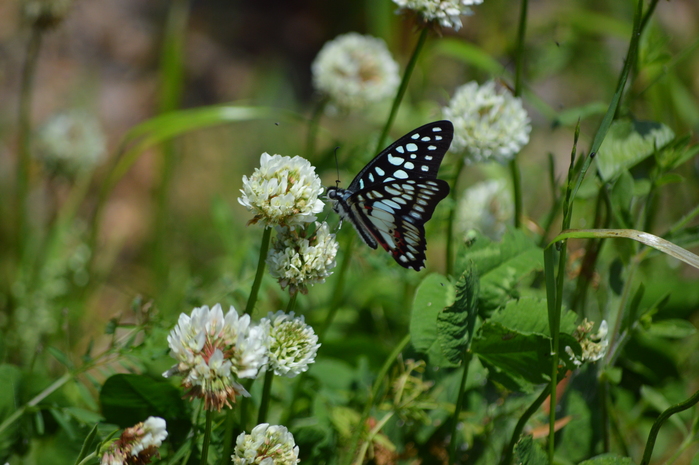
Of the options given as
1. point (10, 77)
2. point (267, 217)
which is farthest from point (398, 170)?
point (10, 77)

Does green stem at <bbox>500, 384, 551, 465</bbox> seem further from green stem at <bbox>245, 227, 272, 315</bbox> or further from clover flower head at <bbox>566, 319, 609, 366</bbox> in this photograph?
green stem at <bbox>245, 227, 272, 315</bbox>

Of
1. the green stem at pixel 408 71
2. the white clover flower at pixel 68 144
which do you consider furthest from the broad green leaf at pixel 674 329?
the white clover flower at pixel 68 144

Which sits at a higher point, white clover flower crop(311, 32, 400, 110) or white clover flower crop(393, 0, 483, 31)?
white clover flower crop(393, 0, 483, 31)

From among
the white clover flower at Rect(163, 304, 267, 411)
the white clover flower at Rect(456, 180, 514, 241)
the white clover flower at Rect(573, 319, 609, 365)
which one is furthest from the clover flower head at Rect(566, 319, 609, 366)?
the white clover flower at Rect(456, 180, 514, 241)

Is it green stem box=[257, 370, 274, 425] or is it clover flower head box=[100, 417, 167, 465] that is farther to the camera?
green stem box=[257, 370, 274, 425]

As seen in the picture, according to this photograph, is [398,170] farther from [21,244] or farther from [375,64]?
[21,244]

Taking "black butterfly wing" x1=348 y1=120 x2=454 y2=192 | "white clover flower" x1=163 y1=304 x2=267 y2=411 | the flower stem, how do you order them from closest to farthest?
"white clover flower" x1=163 y1=304 x2=267 y2=411 < "black butterfly wing" x1=348 y1=120 x2=454 y2=192 < the flower stem

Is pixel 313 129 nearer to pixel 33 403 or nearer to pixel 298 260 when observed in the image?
pixel 298 260

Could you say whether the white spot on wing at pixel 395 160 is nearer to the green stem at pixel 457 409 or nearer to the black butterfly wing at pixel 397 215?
the black butterfly wing at pixel 397 215
